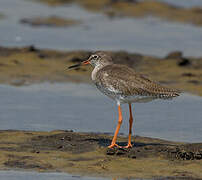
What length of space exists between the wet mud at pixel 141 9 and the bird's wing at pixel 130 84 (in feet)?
45.8

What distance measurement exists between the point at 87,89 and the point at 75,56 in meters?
3.32

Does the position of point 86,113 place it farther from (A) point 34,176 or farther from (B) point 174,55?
(B) point 174,55

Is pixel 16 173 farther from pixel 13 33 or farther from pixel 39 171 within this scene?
pixel 13 33

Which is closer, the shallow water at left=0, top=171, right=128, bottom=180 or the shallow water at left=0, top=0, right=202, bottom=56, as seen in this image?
the shallow water at left=0, top=171, right=128, bottom=180

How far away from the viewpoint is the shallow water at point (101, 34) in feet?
64.9

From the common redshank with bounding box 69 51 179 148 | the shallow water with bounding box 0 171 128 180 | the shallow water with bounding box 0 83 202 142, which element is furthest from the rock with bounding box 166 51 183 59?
the shallow water with bounding box 0 171 128 180

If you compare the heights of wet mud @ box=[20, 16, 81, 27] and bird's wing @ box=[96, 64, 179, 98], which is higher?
wet mud @ box=[20, 16, 81, 27]

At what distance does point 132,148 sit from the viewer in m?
10.2

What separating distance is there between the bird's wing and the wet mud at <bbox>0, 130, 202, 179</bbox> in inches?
33.9

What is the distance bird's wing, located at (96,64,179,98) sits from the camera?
1016 centimetres

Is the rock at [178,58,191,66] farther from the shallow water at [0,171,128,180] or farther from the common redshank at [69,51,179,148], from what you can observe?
the shallow water at [0,171,128,180]

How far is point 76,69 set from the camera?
55.4 feet

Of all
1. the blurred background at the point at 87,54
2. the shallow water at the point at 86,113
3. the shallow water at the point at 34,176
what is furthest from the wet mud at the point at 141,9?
the shallow water at the point at 34,176

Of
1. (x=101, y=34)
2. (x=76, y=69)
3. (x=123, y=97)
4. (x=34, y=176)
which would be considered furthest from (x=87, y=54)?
(x=34, y=176)
